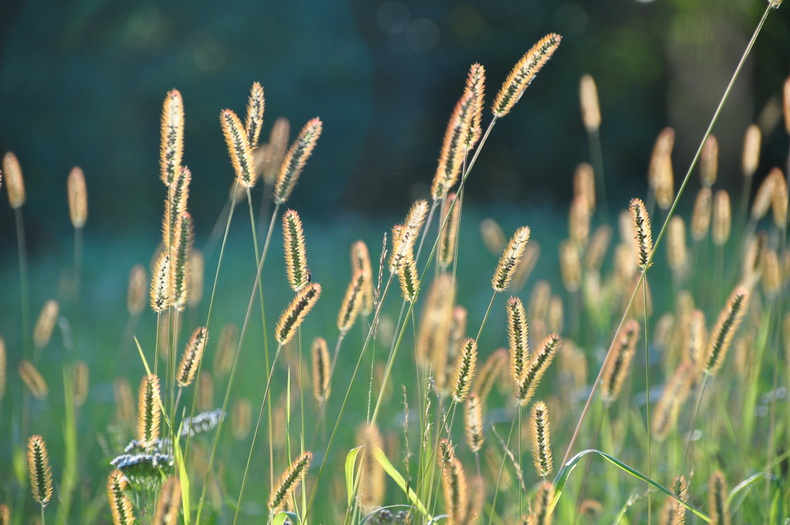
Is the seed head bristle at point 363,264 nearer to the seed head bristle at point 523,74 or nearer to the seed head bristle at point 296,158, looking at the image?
the seed head bristle at point 296,158

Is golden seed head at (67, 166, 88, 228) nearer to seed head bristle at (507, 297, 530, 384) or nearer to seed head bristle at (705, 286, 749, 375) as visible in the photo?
seed head bristle at (507, 297, 530, 384)

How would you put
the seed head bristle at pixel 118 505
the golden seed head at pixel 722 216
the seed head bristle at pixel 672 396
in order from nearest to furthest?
the seed head bristle at pixel 118 505 < the seed head bristle at pixel 672 396 < the golden seed head at pixel 722 216

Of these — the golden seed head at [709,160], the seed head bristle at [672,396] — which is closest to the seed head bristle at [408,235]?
the seed head bristle at [672,396]

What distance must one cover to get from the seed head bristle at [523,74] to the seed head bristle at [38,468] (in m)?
0.81

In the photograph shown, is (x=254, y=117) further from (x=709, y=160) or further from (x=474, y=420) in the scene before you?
(x=709, y=160)

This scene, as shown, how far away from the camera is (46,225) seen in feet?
27.1

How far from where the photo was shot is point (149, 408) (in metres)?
A: 1.11

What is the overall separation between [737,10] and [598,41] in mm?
5158

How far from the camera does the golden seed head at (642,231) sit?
3.51 feet

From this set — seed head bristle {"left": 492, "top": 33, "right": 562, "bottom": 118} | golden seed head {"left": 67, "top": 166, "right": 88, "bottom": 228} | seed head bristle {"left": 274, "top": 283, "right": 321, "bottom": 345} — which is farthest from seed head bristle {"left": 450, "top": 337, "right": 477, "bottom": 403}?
golden seed head {"left": 67, "top": 166, "right": 88, "bottom": 228}

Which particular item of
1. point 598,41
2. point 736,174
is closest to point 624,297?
point 736,174

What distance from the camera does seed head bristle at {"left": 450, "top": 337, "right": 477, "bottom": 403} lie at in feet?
3.57

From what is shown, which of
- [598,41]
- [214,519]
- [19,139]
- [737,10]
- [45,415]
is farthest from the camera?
[598,41]

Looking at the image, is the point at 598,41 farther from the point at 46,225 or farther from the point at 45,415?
the point at 45,415
